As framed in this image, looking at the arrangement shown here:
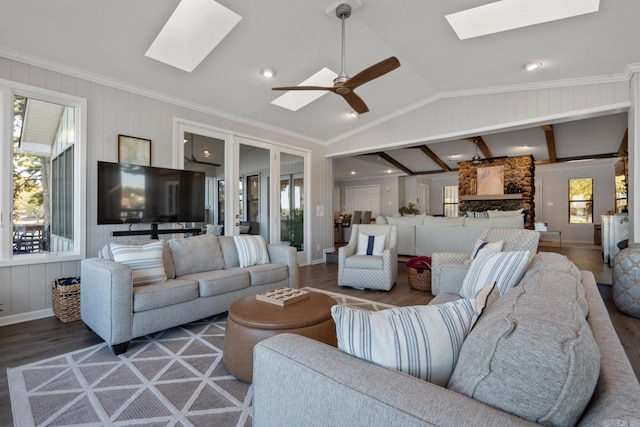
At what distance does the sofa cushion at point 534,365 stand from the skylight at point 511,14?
343 centimetres

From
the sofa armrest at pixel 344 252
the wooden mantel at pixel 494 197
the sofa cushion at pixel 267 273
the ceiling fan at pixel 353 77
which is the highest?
the ceiling fan at pixel 353 77

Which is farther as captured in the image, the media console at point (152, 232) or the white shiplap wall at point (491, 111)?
the white shiplap wall at point (491, 111)

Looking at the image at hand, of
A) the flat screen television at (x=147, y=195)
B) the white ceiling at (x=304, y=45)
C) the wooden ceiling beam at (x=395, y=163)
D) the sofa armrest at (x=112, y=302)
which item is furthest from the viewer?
the wooden ceiling beam at (x=395, y=163)

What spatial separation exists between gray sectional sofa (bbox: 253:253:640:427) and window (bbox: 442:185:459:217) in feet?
40.5

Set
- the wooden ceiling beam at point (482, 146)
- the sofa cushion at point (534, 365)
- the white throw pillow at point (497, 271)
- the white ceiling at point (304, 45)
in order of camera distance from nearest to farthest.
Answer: the sofa cushion at point (534, 365), the white throw pillow at point (497, 271), the white ceiling at point (304, 45), the wooden ceiling beam at point (482, 146)

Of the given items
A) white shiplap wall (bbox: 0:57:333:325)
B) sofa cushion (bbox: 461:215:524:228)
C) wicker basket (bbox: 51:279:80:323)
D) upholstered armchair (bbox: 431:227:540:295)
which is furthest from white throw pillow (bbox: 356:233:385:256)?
wicker basket (bbox: 51:279:80:323)

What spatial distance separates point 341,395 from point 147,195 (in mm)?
3711

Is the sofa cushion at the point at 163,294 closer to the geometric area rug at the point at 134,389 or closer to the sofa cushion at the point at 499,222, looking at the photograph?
the geometric area rug at the point at 134,389

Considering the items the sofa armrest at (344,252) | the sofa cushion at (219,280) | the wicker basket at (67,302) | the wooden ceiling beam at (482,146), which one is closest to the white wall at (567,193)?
the wooden ceiling beam at (482,146)

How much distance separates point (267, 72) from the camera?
13.2ft

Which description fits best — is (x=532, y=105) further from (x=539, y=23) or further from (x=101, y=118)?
(x=101, y=118)

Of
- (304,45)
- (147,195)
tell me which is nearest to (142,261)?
(147,195)

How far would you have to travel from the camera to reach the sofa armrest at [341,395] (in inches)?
24.5

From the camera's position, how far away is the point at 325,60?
156 inches
